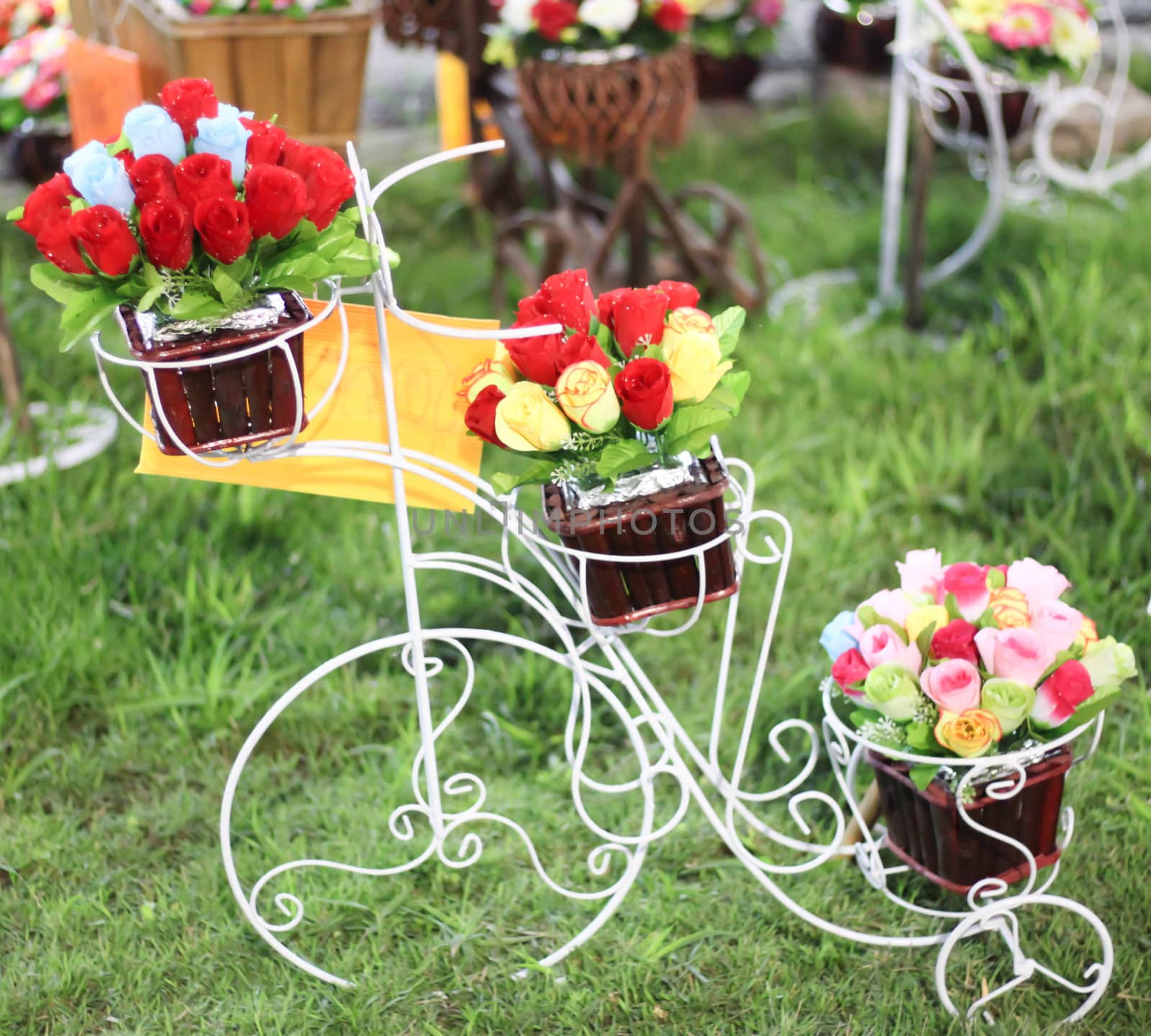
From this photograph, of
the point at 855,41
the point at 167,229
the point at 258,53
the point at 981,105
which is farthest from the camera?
the point at 855,41

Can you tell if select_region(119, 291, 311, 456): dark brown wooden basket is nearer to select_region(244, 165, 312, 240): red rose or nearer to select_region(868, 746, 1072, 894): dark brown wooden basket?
select_region(244, 165, 312, 240): red rose

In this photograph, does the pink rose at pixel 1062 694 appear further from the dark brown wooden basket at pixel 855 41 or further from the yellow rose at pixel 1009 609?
the dark brown wooden basket at pixel 855 41

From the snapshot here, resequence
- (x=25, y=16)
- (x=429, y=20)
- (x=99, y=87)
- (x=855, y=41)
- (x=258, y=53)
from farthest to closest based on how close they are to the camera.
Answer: (x=855, y=41)
(x=429, y=20)
(x=25, y=16)
(x=258, y=53)
(x=99, y=87)

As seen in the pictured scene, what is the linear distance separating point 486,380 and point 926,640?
70cm

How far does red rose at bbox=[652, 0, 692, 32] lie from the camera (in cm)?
326

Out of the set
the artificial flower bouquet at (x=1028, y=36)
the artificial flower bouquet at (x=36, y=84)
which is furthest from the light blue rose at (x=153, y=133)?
the artificial flower bouquet at (x=1028, y=36)

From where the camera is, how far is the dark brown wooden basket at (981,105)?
3350mm

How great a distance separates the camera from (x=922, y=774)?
1700 mm

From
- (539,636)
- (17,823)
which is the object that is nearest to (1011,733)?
(539,636)

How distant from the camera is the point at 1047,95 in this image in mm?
3393

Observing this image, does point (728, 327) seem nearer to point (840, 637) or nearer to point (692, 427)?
point (692, 427)

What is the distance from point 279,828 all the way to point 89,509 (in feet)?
3.53

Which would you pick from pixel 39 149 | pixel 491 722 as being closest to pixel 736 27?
pixel 39 149

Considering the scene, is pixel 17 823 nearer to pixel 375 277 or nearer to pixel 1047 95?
pixel 375 277
